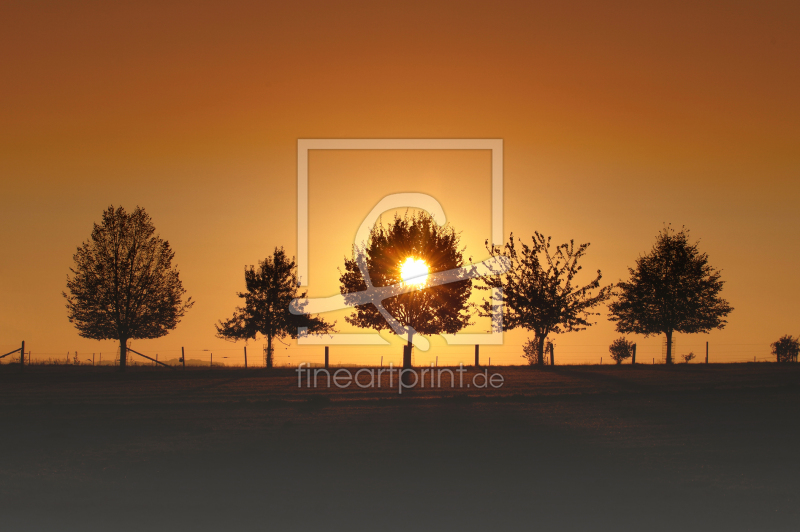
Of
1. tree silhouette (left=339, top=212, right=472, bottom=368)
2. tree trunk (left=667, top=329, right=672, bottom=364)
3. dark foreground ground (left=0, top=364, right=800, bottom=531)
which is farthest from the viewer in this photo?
tree trunk (left=667, top=329, right=672, bottom=364)

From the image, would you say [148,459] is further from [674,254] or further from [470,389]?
[674,254]

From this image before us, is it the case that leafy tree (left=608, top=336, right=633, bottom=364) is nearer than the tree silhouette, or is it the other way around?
the tree silhouette

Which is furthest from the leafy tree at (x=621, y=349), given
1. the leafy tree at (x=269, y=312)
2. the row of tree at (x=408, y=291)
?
the leafy tree at (x=269, y=312)

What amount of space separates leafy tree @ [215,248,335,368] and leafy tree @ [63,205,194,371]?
13.4 ft

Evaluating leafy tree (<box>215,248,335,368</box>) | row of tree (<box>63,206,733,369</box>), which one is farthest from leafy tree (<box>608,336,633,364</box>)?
leafy tree (<box>215,248,335,368</box>)

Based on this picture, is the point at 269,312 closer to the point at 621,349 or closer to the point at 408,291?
the point at 408,291

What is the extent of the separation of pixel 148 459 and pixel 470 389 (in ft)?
52.6

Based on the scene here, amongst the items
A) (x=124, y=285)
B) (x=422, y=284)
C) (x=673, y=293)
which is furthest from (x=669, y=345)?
(x=124, y=285)

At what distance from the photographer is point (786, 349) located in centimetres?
5169

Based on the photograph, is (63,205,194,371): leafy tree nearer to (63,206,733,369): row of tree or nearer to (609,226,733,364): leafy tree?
(63,206,733,369): row of tree

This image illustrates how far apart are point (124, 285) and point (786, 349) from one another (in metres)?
Answer: 48.6

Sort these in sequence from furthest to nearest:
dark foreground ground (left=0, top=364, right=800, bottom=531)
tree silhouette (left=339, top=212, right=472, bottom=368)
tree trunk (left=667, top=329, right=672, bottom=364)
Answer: tree trunk (left=667, top=329, right=672, bottom=364), tree silhouette (left=339, top=212, right=472, bottom=368), dark foreground ground (left=0, top=364, right=800, bottom=531)

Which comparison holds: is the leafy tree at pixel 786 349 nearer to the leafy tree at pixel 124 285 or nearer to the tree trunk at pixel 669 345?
the tree trunk at pixel 669 345

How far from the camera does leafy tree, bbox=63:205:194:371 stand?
44.8 m
